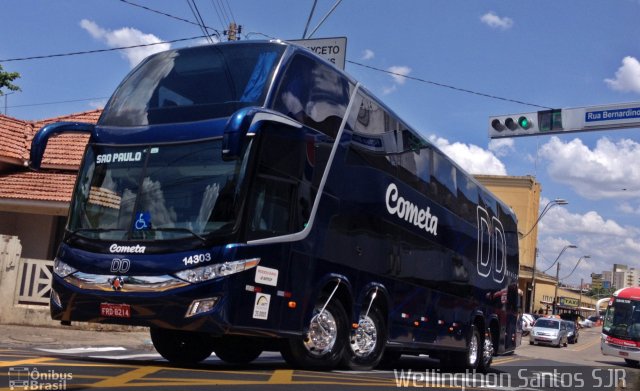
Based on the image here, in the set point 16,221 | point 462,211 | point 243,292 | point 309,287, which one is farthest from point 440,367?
point 16,221

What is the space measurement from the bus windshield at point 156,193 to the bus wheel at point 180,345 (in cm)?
239

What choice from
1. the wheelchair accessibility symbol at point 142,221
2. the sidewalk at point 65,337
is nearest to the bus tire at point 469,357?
the sidewalk at point 65,337

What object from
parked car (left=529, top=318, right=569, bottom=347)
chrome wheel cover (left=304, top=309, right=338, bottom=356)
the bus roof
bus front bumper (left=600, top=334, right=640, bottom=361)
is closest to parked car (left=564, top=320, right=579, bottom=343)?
parked car (left=529, top=318, right=569, bottom=347)

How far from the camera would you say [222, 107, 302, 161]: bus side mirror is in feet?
25.4

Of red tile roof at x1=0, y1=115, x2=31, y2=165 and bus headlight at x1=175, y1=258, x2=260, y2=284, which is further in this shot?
red tile roof at x1=0, y1=115, x2=31, y2=165

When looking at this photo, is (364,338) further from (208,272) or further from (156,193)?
(156,193)

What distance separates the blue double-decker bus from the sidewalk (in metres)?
4.15

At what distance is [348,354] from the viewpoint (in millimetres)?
10406

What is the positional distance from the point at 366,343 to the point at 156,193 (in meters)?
4.06

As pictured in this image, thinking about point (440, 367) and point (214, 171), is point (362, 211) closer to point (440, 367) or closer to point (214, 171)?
point (214, 171)

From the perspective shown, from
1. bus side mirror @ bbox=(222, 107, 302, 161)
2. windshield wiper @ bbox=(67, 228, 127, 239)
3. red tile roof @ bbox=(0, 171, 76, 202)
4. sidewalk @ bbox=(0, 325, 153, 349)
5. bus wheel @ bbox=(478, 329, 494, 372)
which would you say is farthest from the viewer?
red tile roof @ bbox=(0, 171, 76, 202)

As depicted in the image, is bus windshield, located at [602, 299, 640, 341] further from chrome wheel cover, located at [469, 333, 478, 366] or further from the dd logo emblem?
the dd logo emblem

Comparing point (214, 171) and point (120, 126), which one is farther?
point (120, 126)

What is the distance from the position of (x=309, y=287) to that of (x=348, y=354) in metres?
1.63
